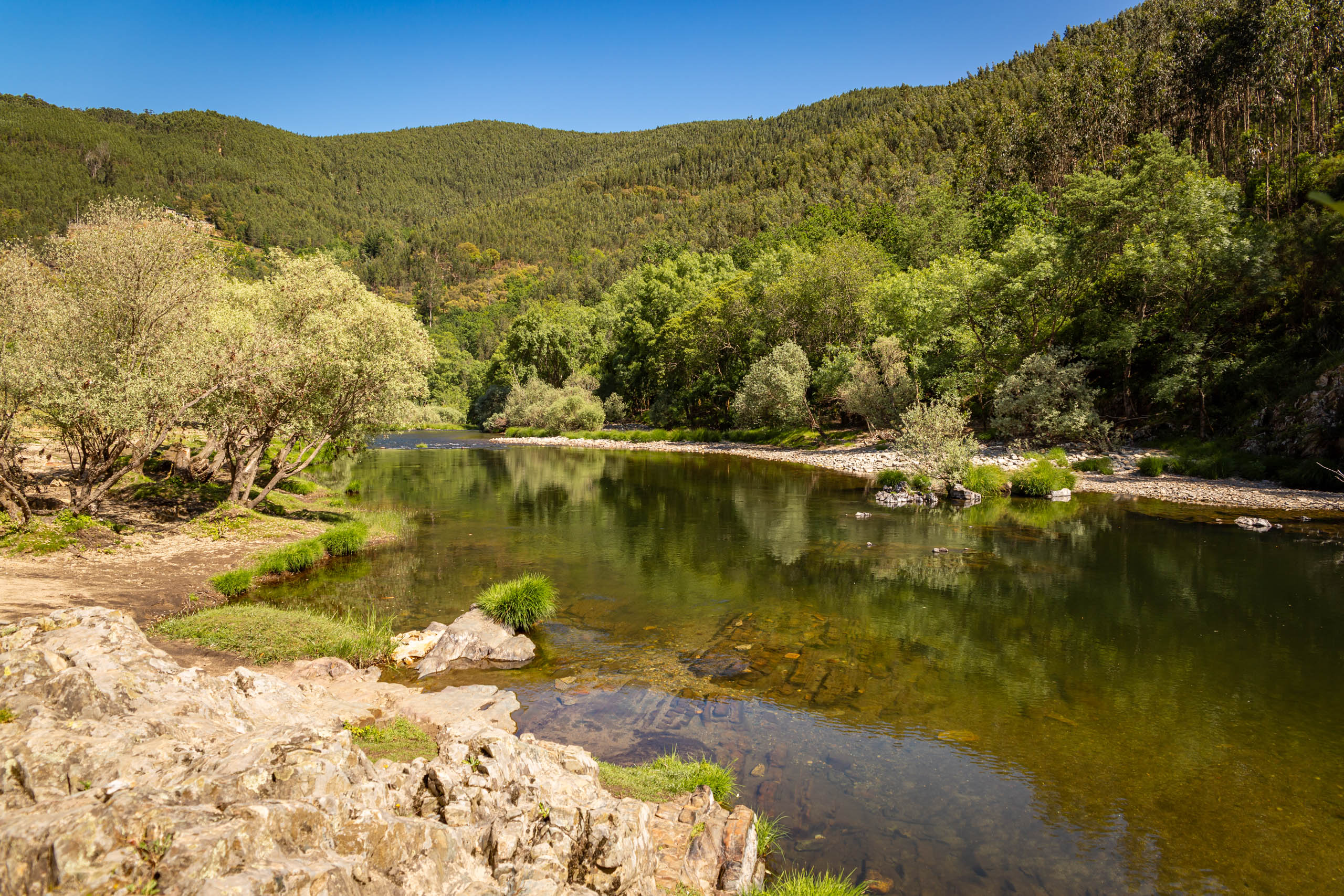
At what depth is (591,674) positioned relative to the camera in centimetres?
1097

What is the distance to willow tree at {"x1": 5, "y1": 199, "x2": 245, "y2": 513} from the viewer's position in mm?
14805

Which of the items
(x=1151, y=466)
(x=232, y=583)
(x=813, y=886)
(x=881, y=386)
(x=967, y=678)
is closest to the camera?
(x=813, y=886)

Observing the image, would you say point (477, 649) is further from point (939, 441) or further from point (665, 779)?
point (939, 441)

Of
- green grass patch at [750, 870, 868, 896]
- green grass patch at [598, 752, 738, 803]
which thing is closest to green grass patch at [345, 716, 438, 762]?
green grass patch at [598, 752, 738, 803]

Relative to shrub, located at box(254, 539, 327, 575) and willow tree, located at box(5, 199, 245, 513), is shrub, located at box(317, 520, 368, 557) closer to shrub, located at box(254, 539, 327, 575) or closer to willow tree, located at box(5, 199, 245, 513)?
shrub, located at box(254, 539, 327, 575)

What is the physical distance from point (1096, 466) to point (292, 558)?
139 feet

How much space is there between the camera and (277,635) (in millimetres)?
Answer: 11008

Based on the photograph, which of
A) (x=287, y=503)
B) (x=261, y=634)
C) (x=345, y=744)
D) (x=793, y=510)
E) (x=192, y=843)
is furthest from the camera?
(x=793, y=510)

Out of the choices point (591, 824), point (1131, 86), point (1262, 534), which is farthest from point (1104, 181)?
point (591, 824)

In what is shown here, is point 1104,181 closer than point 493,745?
No

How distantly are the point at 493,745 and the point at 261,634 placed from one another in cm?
890

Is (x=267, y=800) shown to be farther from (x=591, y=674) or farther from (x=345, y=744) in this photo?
(x=591, y=674)

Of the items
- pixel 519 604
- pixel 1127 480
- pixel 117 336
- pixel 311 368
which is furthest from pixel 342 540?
pixel 1127 480

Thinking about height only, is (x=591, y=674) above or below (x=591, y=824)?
below
